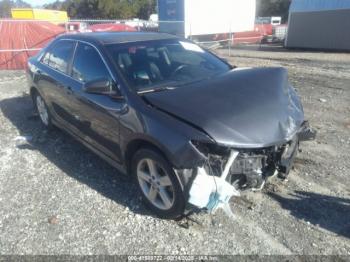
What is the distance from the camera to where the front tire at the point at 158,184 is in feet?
9.93

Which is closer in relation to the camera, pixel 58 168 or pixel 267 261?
pixel 267 261

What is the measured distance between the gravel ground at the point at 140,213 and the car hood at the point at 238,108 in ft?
2.89

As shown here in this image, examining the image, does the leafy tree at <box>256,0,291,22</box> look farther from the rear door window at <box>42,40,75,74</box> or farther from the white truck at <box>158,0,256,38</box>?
the rear door window at <box>42,40,75,74</box>

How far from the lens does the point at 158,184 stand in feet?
10.7

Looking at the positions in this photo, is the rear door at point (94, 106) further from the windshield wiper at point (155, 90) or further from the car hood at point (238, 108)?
the car hood at point (238, 108)

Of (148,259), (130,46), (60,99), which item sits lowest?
(148,259)

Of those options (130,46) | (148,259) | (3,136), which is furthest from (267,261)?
(3,136)

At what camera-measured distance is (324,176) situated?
4039 millimetres

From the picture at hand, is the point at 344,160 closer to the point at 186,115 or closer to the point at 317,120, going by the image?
the point at 317,120

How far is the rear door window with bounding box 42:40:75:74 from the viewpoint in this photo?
4539mm

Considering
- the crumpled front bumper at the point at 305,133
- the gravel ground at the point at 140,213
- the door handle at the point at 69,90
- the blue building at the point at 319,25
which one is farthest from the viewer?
the blue building at the point at 319,25

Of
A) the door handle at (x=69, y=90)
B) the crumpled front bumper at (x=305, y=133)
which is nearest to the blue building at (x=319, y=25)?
the crumpled front bumper at (x=305, y=133)

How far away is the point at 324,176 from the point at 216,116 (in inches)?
77.2

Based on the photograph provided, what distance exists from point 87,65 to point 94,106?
58 centimetres
